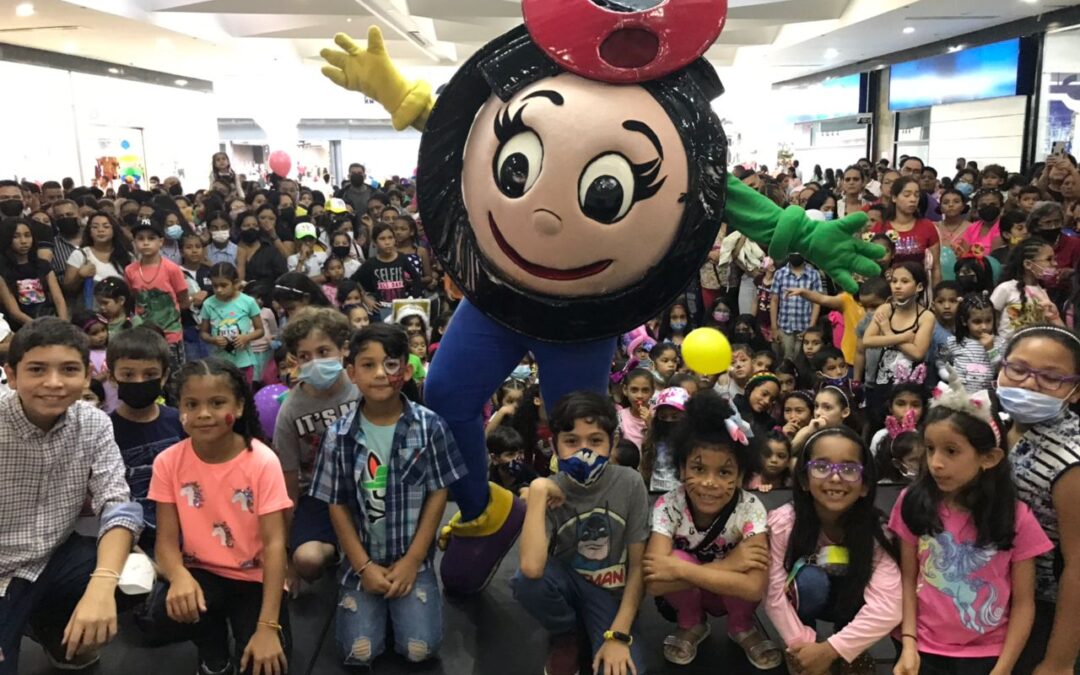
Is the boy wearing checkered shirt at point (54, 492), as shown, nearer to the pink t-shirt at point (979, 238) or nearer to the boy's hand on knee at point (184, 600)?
the boy's hand on knee at point (184, 600)

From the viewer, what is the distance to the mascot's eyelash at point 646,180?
2098mm

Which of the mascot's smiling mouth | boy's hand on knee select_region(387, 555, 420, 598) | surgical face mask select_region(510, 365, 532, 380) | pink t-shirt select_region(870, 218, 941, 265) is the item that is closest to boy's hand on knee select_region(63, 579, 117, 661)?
boy's hand on knee select_region(387, 555, 420, 598)

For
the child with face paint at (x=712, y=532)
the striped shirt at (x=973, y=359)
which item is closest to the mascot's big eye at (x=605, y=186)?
the child with face paint at (x=712, y=532)

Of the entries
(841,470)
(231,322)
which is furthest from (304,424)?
(231,322)

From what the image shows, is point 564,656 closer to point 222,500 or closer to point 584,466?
point 584,466

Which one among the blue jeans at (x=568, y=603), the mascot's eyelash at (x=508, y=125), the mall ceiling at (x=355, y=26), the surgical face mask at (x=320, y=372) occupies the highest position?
the mall ceiling at (x=355, y=26)

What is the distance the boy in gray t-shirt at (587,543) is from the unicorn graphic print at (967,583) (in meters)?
0.69

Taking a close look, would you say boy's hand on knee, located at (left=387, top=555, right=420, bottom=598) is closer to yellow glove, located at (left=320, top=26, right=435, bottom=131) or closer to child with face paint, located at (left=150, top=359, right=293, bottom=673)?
child with face paint, located at (left=150, top=359, right=293, bottom=673)

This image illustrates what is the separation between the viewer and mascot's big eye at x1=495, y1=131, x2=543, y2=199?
82.7 inches

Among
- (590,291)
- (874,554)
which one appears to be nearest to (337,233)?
(590,291)

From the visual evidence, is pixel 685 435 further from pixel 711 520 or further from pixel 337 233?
pixel 337 233

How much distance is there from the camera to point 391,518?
2.25m

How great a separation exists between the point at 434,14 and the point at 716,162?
366 inches

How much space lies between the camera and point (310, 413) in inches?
103
